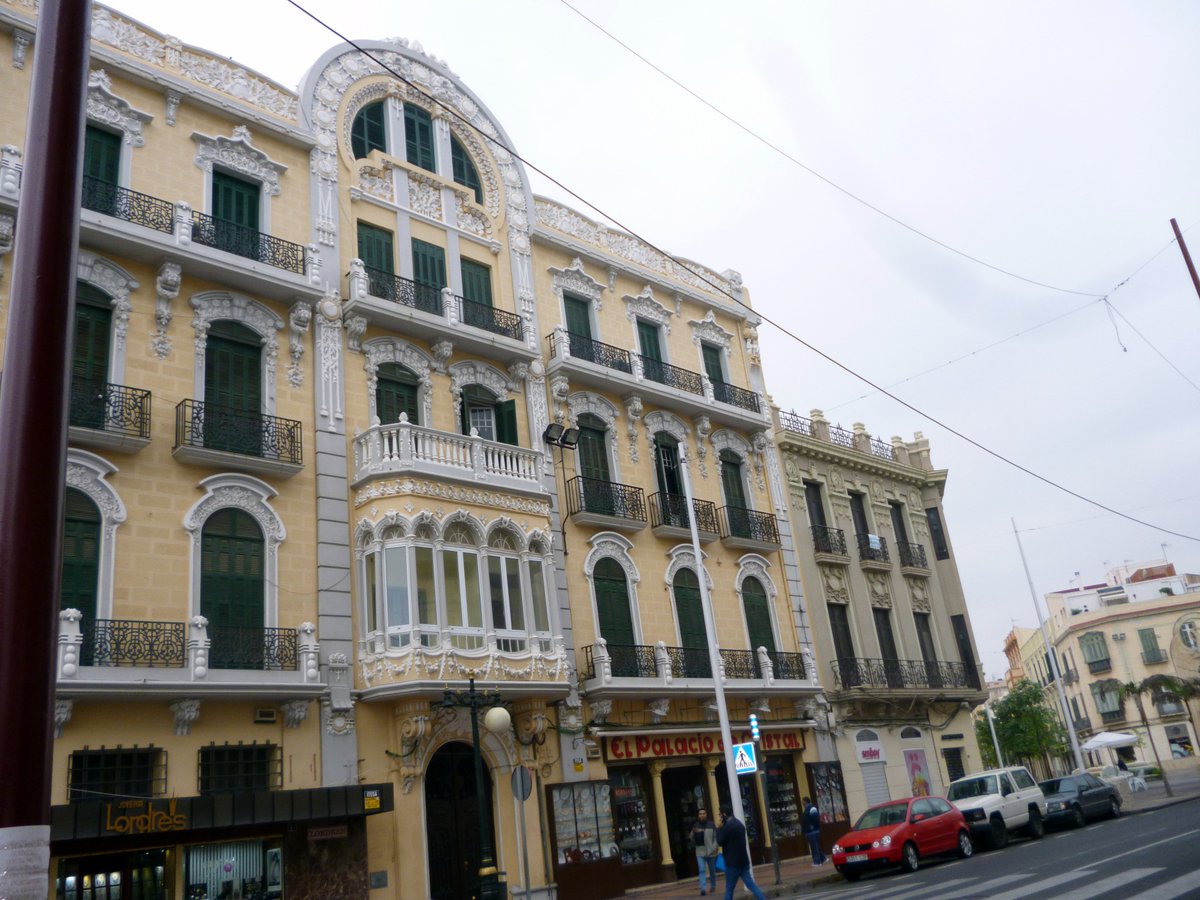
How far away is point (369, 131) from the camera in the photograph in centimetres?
2397

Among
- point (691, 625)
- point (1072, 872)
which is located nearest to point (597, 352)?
point (691, 625)

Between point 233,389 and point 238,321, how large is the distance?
1.48m

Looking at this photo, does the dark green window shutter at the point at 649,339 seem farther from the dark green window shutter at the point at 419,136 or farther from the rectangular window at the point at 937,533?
the rectangular window at the point at 937,533

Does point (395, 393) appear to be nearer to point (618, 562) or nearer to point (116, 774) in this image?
point (618, 562)

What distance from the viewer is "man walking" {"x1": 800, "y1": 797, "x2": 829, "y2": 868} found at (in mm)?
23984

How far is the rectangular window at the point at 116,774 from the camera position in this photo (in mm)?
14930

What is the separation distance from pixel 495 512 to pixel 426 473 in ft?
6.03

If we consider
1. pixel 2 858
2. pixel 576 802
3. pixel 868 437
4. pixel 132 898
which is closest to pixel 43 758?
pixel 2 858

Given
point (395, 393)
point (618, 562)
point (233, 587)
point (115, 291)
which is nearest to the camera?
point (233, 587)

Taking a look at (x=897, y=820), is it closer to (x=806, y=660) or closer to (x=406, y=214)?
(x=806, y=660)

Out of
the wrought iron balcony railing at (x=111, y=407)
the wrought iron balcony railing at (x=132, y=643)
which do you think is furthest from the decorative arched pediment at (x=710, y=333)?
the wrought iron balcony railing at (x=132, y=643)

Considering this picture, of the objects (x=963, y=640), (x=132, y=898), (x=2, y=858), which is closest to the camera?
(x=2, y=858)

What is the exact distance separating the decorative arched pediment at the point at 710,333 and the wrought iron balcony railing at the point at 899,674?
1038cm

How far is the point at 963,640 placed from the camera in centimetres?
3491
